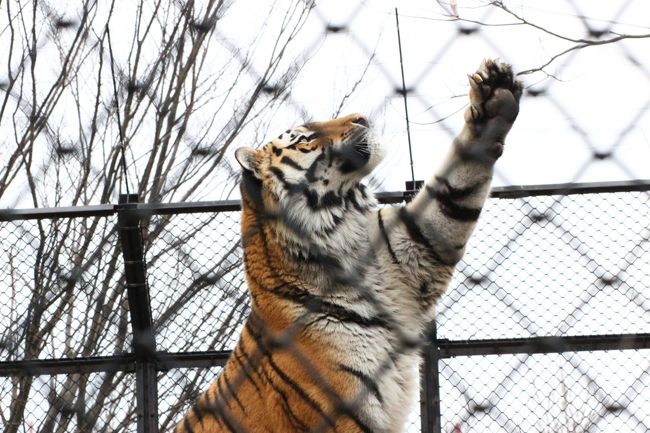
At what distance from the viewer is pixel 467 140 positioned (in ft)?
7.98

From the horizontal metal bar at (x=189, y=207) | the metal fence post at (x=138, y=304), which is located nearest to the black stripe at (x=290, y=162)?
the horizontal metal bar at (x=189, y=207)

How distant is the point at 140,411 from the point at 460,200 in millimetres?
1309

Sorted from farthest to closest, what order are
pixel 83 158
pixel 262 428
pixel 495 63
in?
pixel 262 428 < pixel 83 158 < pixel 495 63

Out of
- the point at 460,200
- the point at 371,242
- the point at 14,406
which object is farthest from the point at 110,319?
the point at 460,200

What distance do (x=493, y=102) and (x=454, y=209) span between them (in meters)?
0.92

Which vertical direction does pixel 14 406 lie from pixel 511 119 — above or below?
above

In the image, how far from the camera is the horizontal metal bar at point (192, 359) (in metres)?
3.70

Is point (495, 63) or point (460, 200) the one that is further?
point (460, 200)

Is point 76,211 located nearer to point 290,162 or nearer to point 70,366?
point 70,366

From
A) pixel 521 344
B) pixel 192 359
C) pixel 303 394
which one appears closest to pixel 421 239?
pixel 521 344

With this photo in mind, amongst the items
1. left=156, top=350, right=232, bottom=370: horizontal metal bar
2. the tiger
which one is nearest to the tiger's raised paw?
the tiger

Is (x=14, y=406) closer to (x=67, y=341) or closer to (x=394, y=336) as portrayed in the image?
(x=67, y=341)

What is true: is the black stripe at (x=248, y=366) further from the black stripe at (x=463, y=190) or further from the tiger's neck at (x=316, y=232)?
the black stripe at (x=463, y=190)

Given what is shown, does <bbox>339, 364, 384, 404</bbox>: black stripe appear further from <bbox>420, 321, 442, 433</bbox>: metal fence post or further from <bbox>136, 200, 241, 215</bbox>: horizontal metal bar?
<bbox>136, 200, 241, 215</bbox>: horizontal metal bar
